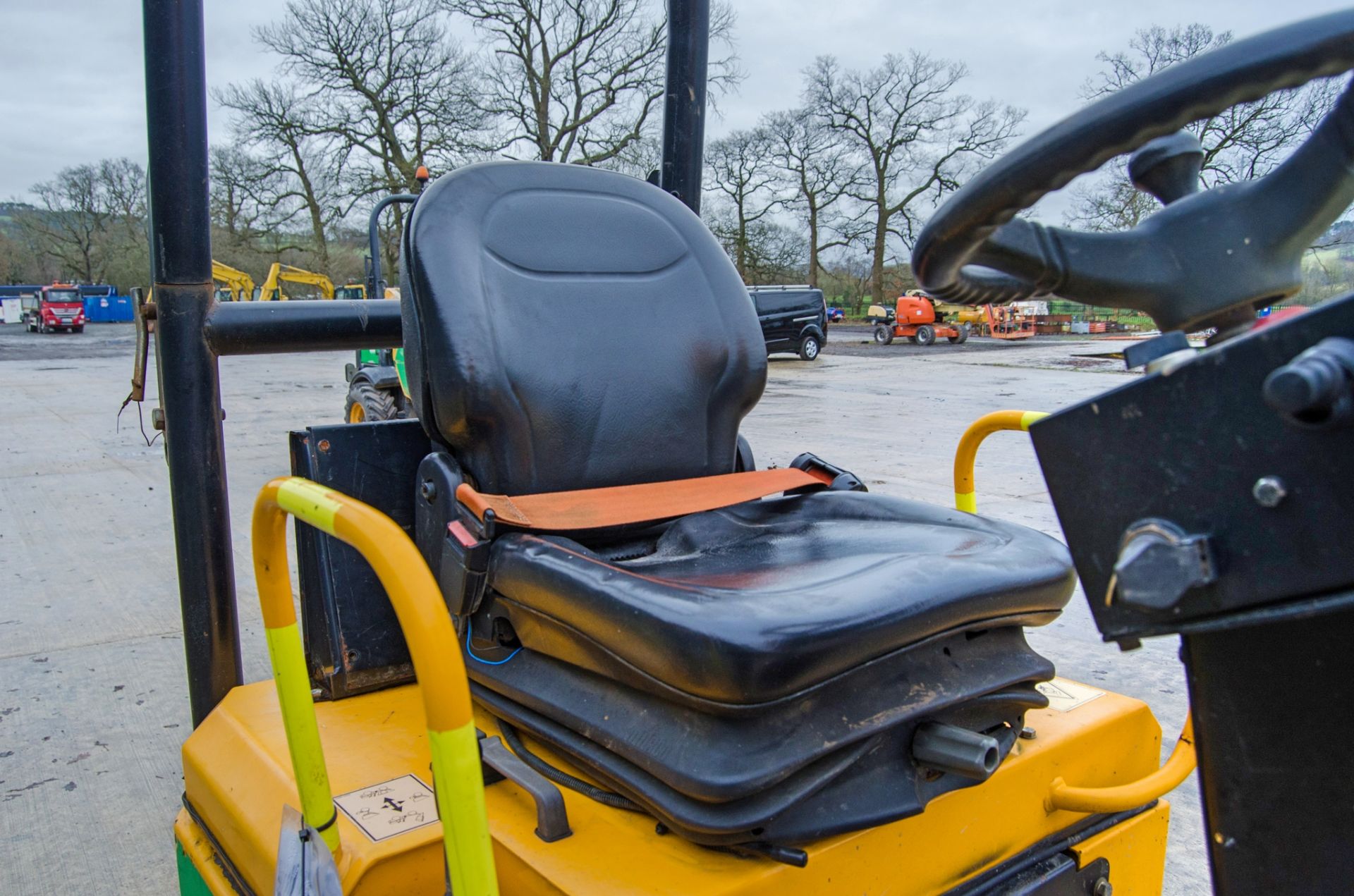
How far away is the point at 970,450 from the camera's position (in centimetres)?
185

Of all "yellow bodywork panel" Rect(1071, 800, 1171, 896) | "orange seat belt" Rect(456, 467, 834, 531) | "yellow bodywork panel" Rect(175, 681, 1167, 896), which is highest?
"orange seat belt" Rect(456, 467, 834, 531)

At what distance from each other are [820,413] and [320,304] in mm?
8274

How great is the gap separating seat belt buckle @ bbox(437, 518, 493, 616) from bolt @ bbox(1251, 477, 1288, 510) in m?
1.00

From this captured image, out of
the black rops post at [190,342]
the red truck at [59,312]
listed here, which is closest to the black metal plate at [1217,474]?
the black rops post at [190,342]

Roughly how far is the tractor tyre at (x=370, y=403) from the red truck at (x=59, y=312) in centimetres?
2870

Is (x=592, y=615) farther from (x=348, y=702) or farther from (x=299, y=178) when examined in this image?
(x=299, y=178)

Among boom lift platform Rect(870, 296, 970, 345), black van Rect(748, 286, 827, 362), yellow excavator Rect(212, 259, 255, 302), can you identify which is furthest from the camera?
boom lift platform Rect(870, 296, 970, 345)

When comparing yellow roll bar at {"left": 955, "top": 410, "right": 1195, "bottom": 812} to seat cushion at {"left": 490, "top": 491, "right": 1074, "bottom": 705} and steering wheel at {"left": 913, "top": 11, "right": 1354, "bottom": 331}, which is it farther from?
steering wheel at {"left": 913, "top": 11, "right": 1354, "bottom": 331}

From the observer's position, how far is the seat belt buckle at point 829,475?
177 centimetres

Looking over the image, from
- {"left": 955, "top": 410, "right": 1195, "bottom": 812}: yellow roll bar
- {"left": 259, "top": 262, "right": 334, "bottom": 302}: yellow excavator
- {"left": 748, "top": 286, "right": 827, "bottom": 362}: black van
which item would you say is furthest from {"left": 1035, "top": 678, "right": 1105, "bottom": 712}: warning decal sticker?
{"left": 748, "top": 286, "right": 827, "bottom": 362}: black van

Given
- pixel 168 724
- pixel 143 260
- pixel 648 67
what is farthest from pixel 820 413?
pixel 143 260

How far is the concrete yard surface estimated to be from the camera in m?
2.21

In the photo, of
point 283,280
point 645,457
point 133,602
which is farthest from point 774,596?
point 283,280

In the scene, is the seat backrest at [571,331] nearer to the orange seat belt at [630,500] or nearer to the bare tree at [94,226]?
the orange seat belt at [630,500]
